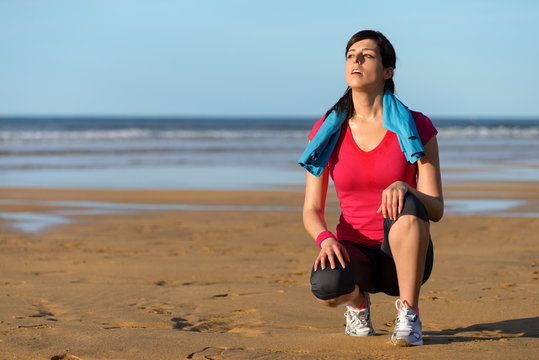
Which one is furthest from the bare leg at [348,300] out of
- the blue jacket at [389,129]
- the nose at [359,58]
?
the nose at [359,58]

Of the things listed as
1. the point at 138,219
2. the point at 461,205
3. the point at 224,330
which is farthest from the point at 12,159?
the point at 224,330

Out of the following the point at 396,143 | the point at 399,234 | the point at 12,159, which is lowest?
the point at 12,159

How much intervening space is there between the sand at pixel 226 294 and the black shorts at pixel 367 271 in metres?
0.29

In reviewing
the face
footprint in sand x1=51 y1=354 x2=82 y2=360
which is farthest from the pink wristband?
footprint in sand x1=51 y1=354 x2=82 y2=360

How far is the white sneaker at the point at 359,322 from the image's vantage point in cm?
379

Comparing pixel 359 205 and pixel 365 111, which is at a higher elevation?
pixel 365 111

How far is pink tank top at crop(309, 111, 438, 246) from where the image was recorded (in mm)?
3537

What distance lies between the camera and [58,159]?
21.5 metres

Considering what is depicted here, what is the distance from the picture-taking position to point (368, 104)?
3670 millimetres

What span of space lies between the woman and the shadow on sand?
0.33m

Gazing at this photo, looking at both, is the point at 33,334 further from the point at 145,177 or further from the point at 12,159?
the point at 12,159

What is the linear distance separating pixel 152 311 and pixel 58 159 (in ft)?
58.5

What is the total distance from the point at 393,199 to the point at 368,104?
598mm

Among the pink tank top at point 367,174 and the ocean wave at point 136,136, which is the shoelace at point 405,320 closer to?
the pink tank top at point 367,174
